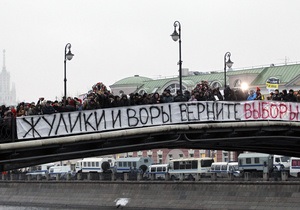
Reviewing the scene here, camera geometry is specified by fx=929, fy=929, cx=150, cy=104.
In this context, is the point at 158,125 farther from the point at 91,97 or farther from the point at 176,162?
the point at 176,162

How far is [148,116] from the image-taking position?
40.0 metres

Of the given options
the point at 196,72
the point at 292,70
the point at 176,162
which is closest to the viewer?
the point at 176,162

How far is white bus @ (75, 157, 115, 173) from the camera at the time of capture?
10706 cm

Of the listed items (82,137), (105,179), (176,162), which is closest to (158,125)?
(82,137)

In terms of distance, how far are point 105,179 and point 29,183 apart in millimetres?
12922

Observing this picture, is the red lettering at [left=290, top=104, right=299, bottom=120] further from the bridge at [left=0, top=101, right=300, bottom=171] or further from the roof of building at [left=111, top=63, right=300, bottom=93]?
the roof of building at [left=111, top=63, right=300, bottom=93]

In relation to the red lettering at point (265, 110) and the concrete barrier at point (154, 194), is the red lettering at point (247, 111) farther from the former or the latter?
the concrete barrier at point (154, 194)

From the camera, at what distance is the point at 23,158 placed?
36562 millimetres

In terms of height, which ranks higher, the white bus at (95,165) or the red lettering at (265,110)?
the red lettering at (265,110)

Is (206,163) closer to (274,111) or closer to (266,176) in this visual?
(266,176)

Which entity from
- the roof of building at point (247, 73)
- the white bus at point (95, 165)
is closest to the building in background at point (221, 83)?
the roof of building at point (247, 73)

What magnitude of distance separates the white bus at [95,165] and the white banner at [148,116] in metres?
62.4

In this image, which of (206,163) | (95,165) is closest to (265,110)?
(206,163)

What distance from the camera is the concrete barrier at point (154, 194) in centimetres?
6775
